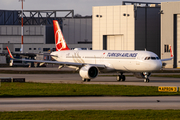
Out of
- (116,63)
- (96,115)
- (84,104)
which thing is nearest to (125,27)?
(116,63)

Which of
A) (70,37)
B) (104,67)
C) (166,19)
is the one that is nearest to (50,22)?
(70,37)

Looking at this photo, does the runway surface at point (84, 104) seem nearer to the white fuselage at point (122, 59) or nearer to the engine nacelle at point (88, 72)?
the white fuselage at point (122, 59)

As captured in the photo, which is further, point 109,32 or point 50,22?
point 50,22

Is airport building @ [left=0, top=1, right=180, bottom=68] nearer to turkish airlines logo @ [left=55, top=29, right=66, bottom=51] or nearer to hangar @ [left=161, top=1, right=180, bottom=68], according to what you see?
hangar @ [left=161, top=1, right=180, bottom=68]

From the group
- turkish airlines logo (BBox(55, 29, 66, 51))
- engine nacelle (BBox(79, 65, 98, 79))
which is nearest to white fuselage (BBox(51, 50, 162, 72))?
engine nacelle (BBox(79, 65, 98, 79))

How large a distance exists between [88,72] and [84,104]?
20579 millimetres

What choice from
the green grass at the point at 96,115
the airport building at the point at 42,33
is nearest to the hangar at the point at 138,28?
the airport building at the point at 42,33

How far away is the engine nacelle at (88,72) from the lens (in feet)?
141

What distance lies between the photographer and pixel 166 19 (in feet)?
281

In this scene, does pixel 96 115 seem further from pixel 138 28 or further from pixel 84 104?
pixel 138 28

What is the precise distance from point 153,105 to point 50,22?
14387 cm

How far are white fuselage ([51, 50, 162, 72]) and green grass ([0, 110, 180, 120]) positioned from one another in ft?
74.4

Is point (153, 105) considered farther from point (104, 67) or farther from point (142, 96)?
point (104, 67)

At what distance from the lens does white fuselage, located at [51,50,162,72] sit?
41.9m
